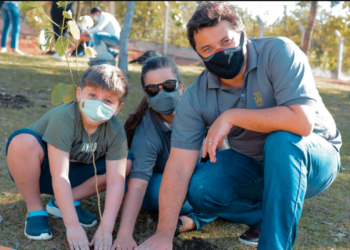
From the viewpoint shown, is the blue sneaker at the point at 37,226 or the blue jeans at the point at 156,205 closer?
the blue sneaker at the point at 37,226

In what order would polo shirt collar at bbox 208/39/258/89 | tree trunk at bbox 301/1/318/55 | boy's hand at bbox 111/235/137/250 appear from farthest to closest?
1. tree trunk at bbox 301/1/318/55
2. polo shirt collar at bbox 208/39/258/89
3. boy's hand at bbox 111/235/137/250

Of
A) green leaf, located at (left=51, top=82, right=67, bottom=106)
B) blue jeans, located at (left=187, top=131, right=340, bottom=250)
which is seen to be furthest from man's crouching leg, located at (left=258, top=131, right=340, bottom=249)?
green leaf, located at (left=51, top=82, right=67, bottom=106)

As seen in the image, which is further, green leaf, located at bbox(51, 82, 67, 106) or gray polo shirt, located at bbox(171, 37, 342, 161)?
gray polo shirt, located at bbox(171, 37, 342, 161)

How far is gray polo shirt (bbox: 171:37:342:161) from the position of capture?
209cm

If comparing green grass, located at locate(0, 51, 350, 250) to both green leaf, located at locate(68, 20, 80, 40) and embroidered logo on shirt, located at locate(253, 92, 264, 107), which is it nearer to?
green leaf, located at locate(68, 20, 80, 40)

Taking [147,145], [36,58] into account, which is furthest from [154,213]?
[36,58]

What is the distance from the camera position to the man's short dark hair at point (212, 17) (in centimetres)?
213

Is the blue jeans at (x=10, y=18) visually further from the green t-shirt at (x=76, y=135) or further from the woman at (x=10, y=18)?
the green t-shirt at (x=76, y=135)

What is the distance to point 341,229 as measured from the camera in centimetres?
263

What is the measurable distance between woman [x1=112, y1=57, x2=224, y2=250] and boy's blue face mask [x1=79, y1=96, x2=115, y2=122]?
0.44 meters

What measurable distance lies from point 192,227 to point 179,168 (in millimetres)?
519

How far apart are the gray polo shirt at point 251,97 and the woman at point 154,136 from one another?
33cm

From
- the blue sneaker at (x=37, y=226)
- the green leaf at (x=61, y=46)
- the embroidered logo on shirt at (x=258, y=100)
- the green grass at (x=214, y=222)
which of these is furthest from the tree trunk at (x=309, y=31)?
the green leaf at (x=61, y=46)

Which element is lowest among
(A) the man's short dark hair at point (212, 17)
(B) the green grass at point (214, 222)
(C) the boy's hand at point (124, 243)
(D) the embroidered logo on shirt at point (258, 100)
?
(B) the green grass at point (214, 222)
